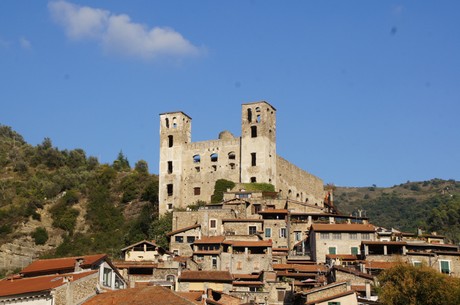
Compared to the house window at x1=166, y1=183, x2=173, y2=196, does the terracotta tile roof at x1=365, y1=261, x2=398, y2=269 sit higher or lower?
lower

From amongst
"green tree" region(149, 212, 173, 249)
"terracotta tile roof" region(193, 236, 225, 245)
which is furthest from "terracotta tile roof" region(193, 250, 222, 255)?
→ "green tree" region(149, 212, 173, 249)

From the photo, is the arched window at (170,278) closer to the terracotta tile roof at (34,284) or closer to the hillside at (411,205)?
the terracotta tile roof at (34,284)

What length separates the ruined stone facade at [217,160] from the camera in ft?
271

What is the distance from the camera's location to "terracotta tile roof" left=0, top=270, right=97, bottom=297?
38.5m

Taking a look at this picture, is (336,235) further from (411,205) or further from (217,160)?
(411,205)

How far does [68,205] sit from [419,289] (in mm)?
64314

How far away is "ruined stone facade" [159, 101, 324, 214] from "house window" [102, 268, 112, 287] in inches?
1538

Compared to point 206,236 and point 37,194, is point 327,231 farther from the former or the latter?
point 37,194

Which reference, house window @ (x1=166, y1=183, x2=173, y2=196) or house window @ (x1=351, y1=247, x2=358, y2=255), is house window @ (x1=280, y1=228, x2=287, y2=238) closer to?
house window @ (x1=351, y1=247, x2=358, y2=255)

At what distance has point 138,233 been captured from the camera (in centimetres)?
8200

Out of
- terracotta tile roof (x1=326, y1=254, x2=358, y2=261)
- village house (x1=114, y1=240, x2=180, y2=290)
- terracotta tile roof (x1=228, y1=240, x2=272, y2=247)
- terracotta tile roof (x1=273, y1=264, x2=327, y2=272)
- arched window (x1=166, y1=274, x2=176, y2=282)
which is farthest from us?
terracotta tile roof (x1=228, y1=240, x2=272, y2=247)

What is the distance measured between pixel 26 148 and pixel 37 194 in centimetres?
2209

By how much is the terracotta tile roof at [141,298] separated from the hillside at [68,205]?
36261mm

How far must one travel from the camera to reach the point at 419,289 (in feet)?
151
